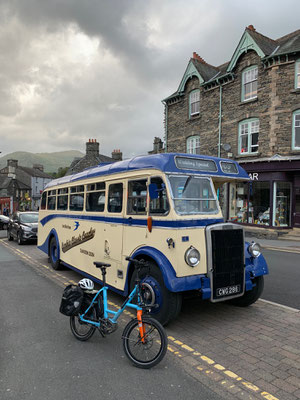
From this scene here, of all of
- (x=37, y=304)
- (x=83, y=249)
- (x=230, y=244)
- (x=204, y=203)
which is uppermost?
(x=204, y=203)

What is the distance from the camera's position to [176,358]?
385 cm

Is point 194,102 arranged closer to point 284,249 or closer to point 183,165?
point 284,249

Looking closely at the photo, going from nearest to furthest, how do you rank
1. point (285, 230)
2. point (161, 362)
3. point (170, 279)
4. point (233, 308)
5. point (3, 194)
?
point (161, 362), point (170, 279), point (233, 308), point (285, 230), point (3, 194)

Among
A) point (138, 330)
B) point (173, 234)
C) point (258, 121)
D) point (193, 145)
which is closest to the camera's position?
point (138, 330)

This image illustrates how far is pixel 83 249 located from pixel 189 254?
3.43 meters

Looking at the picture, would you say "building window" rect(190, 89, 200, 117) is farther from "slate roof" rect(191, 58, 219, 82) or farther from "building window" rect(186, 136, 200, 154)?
"building window" rect(186, 136, 200, 154)

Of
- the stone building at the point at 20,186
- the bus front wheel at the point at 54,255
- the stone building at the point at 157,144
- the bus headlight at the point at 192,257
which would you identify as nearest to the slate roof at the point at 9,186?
the stone building at the point at 20,186

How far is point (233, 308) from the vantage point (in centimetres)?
570

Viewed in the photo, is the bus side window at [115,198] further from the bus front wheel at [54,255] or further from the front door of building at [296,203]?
the front door of building at [296,203]

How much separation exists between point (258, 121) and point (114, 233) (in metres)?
15.4

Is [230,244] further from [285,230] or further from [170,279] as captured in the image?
[285,230]

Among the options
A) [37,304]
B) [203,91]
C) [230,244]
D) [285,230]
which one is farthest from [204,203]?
[203,91]

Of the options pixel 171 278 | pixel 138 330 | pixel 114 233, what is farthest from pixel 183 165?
pixel 138 330

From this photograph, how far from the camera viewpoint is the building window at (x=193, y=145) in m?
22.1
